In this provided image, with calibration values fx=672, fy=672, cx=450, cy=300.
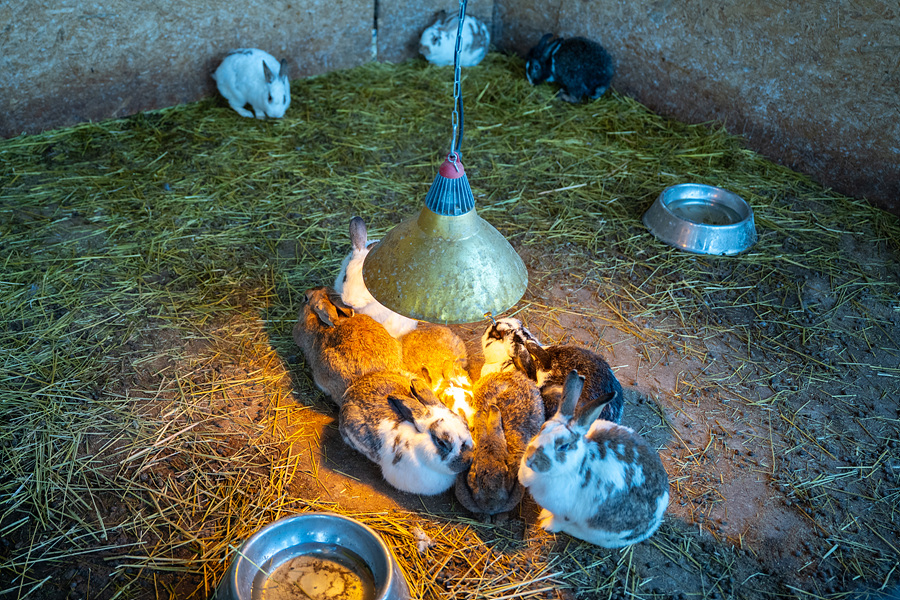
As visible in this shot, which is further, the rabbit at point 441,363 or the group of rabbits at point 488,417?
the rabbit at point 441,363

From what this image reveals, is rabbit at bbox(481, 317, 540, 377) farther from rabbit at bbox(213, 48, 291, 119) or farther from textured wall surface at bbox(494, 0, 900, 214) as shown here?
textured wall surface at bbox(494, 0, 900, 214)

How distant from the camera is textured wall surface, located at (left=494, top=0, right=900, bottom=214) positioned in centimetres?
555

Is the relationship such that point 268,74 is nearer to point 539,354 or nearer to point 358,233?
point 358,233

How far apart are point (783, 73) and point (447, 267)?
5.33 metres

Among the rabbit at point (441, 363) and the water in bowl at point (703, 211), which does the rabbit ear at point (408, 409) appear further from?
the water in bowl at point (703, 211)

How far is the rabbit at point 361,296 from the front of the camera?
4.02 m

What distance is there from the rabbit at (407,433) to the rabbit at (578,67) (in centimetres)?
478

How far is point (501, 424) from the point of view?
11.0 feet

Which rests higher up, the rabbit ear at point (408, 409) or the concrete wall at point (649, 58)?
the concrete wall at point (649, 58)

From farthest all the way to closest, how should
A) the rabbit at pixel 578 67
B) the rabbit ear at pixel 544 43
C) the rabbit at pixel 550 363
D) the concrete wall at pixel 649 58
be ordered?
1. the rabbit ear at pixel 544 43
2. the rabbit at pixel 578 67
3. the concrete wall at pixel 649 58
4. the rabbit at pixel 550 363

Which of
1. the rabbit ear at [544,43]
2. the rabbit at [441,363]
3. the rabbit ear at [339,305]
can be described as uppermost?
the rabbit ear at [544,43]

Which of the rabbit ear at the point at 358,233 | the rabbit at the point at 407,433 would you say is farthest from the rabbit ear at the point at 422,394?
the rabbit ear at the point at 358,233

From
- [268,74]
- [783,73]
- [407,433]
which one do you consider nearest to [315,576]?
[407,433]

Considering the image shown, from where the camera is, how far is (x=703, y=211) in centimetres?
574
